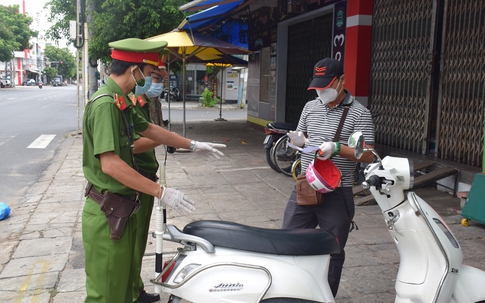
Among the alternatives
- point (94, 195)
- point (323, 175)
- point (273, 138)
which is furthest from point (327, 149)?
Result: point (273, 138)

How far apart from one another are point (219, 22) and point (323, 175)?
10.4 m

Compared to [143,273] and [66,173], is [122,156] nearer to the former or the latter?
[143,273]

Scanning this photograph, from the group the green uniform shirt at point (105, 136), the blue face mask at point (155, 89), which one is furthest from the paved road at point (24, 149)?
the green uniform shirt at point (105, 136)

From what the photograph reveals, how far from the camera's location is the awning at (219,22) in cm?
952

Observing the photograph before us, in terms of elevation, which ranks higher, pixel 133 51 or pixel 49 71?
pixel 49 71

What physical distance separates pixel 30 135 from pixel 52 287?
10.9 metres

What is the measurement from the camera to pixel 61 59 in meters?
118

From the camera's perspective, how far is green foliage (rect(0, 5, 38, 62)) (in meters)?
55.4

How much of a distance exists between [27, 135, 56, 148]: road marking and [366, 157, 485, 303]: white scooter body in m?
10.6

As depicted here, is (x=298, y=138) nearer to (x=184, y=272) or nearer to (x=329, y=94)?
(x=329, y=94)

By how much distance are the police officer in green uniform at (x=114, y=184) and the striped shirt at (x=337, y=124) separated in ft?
3.47

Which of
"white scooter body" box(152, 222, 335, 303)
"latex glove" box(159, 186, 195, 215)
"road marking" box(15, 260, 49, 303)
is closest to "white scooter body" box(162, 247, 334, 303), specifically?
"white scooter body" box(152, 222, 335, 303)

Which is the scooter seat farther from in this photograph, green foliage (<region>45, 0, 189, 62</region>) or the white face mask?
green foliage (<region>45, 0, 189, 62</region>)

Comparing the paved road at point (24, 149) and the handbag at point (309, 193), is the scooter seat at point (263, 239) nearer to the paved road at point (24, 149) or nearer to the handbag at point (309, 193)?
the handbag at point (309, 193)
